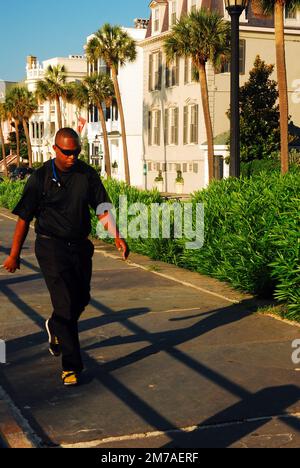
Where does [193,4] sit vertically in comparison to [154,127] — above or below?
above

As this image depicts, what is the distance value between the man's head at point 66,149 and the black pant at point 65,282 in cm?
63

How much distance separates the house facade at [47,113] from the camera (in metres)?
80.3

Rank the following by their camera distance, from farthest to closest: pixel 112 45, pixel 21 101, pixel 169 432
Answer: pixel 21 101 < pixel 112 45 < pixel 169 432

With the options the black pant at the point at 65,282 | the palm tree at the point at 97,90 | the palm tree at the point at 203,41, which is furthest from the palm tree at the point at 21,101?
the black pant at the point at 65,282

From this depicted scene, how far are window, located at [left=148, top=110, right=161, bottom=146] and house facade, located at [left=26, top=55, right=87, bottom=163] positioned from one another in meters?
23.9

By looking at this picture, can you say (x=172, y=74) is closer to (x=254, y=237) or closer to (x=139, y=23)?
(x=139, y=23)

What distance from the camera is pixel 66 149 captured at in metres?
6.10

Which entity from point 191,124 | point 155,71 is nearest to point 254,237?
Result: point 191,124

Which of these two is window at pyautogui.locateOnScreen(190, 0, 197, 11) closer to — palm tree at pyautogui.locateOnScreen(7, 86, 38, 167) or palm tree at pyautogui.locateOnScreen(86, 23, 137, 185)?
palm tree at pyautogui.locateOnScreen(86, 23, 137, 185)

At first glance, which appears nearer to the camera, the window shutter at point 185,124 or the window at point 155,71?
the window shutter at point 185,124

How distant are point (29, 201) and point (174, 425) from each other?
223 cm

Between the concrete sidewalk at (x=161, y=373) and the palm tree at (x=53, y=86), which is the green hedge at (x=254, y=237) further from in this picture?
the palm tree at (x=53, y=86)

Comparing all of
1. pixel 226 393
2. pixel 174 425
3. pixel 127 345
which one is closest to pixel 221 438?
pixel 174 425

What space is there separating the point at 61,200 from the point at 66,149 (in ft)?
1.36
